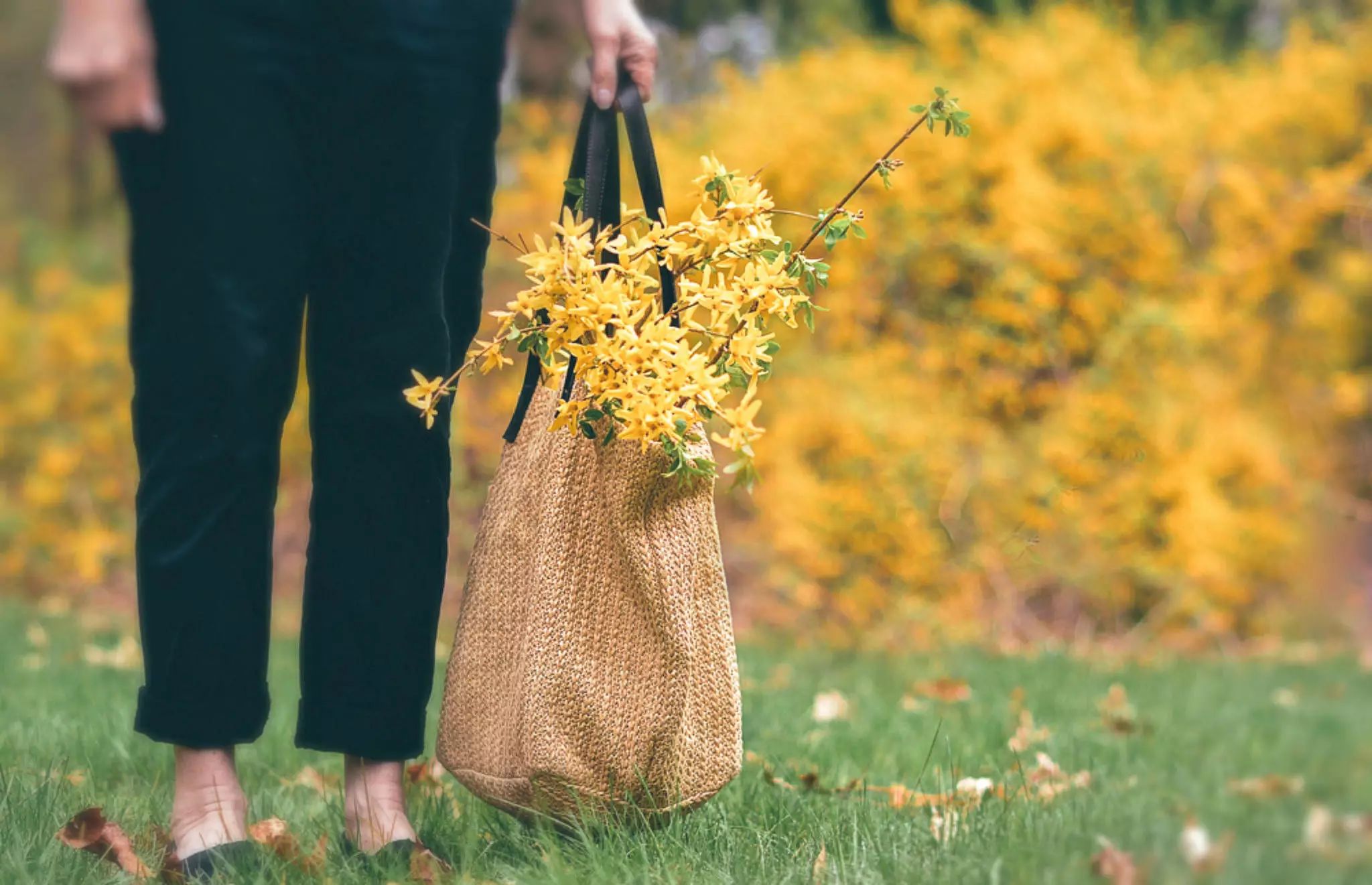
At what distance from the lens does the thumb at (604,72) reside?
61.2 inches

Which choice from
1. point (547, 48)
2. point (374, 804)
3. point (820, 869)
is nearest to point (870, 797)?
point (820, 869)

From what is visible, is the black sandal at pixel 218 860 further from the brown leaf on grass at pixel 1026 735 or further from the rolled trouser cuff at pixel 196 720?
the brown leaf on grass at pixel 1026 735

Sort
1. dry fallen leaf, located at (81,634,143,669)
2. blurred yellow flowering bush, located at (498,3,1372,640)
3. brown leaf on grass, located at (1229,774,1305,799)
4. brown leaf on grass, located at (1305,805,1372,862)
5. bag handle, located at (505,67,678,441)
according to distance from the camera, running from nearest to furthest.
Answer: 1. brown leaf on grass, located at (1305,805,1372,862)
2. brown leaf on grass, located at (1229,774,1305,799)
3. bag handle, located at (505,67,678,441)
4. dry fallen leaf, located at (81,634,143,669)
5. blurred yellow flowering bush, located at (498,3,1372,640)

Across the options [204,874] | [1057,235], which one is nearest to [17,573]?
[1057,235]

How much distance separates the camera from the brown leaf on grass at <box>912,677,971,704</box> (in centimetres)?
293

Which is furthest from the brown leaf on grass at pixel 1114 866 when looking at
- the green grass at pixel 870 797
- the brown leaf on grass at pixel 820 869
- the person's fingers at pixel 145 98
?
the person's fingers at pixel 145 98

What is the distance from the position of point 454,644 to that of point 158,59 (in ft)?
2.42

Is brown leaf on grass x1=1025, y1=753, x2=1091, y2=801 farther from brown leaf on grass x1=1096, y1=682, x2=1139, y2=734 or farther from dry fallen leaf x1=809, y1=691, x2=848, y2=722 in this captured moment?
dry fallen leaf x1=809, y1=691, x2=848, y2=722

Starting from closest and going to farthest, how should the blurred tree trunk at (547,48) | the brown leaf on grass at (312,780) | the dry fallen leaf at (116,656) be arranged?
the brown leaf on grass at (312,780), the dry fallen leaf at (116,656), the blurred tree trunk at (547,48)

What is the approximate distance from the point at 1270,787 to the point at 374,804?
3.20ft

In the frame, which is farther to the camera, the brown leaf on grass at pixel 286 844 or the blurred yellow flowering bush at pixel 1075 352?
the blurred yellow flowering bush at pixel 1075 352

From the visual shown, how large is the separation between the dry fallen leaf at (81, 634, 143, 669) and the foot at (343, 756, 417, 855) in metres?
2.02

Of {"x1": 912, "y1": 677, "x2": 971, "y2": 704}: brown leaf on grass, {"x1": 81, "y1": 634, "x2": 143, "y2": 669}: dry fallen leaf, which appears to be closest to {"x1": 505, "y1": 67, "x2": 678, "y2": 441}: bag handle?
{"x1": 912, "y1": 677, "x2": 971, "y2": 704}: brown leaf on grass

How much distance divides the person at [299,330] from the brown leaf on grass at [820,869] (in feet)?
1.59
